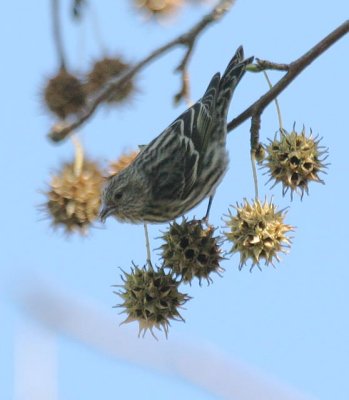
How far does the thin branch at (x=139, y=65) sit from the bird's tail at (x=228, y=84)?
115cm

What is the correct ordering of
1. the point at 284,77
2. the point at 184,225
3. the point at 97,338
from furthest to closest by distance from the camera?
the point at 184,225
the point at 284,77
the point at 97,338

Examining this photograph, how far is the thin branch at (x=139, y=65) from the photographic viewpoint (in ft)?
11.1

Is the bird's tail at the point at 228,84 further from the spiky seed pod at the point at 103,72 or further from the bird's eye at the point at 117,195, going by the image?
the spiky seed pod at the point at 103,72

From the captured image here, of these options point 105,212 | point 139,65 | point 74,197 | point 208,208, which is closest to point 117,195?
point 105,212

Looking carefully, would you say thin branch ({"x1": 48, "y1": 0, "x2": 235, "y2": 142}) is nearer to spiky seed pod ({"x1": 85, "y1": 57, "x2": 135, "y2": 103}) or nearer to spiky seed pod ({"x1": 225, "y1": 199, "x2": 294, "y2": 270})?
spiky seed pod ({"x1": 85, "y1": 57, "x2": 135, "y2": 103})

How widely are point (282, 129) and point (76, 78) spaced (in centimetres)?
103

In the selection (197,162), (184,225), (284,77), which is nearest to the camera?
(284,77)

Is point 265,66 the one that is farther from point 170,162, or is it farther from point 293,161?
point 170,162

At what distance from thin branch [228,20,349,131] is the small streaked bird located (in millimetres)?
1043

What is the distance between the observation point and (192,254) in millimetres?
3744

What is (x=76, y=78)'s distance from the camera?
3.70 meters

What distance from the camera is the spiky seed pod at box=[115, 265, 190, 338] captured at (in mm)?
3680

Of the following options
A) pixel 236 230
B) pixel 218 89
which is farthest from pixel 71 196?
pixel 218 89

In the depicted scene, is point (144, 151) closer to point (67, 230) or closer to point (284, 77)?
point (67, 230)
